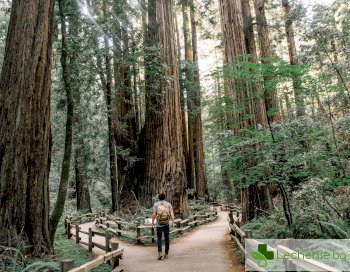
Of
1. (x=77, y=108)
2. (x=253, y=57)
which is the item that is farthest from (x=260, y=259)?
(x=77, y=108)

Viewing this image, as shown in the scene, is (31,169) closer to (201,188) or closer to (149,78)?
(149,78)

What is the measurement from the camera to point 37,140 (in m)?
6.85

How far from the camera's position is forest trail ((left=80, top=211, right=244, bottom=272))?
7.16 meters

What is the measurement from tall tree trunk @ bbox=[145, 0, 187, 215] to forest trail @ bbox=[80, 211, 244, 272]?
2.91 meters

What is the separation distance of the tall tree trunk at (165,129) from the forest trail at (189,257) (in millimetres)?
2909

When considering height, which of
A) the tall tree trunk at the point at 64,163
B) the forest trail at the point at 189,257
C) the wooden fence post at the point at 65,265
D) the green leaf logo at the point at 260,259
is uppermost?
the tall tree trunk at the point at 64,163

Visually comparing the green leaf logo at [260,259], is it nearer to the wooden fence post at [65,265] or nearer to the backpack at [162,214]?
the backpack at [162,214]

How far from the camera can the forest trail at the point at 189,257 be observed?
7.16 meters

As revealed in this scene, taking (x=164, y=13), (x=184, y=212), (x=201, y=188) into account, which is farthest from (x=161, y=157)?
(x=201, y=188)

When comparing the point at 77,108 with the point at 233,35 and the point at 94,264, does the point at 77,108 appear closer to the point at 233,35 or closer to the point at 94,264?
the point at 233,35

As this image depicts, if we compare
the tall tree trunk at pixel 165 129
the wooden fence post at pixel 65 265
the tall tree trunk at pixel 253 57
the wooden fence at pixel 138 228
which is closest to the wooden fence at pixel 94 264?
the wooden fence post at pixel 65 265

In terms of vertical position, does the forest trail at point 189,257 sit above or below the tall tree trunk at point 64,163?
below

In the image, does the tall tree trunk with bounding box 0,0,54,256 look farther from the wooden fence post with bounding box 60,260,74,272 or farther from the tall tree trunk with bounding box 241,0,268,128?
the tall tree trunk with bounding box 241,0,268,128

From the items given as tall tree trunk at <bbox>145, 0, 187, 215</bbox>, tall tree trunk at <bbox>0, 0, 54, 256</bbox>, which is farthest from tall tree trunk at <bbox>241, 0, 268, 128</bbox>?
tall tree trunk at <bbox>0, 0, 54, 256</bbox>
